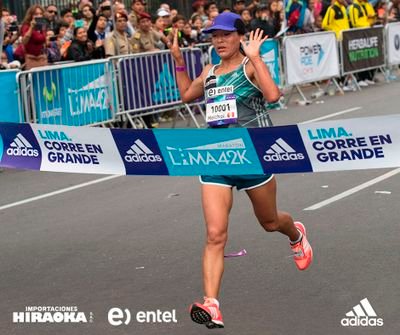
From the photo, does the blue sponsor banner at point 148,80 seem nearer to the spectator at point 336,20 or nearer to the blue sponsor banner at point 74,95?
the blue sponsor banner at point 74,95

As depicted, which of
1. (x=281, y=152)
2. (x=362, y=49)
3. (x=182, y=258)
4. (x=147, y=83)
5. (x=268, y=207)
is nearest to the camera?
(x=281, y=152)

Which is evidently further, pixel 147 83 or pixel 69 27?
pixel 69 27

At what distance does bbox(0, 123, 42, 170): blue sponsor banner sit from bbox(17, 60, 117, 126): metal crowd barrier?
287 inches

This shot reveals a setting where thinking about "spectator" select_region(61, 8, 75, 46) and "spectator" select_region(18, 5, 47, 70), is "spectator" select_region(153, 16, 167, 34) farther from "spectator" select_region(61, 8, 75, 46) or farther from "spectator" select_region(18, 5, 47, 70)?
"spectator" select_region(18, 5, 47, 70)

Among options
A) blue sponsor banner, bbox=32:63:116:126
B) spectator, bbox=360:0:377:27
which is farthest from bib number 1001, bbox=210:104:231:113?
spectator, bbox=360:0:377:27

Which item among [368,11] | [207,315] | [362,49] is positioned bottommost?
[362,49]

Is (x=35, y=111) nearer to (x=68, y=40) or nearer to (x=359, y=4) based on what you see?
(x=68, y=40)

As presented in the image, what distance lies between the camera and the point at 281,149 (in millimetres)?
6891

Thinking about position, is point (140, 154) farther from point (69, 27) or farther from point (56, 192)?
point (69, 27)

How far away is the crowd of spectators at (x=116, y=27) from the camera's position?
17.5 metres

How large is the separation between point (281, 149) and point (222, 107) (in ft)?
1.59

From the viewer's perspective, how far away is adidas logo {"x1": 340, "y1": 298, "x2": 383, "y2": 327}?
6656mm

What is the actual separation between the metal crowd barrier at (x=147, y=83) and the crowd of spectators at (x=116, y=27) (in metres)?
0.66

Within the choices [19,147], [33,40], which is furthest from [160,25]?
[19,147]
